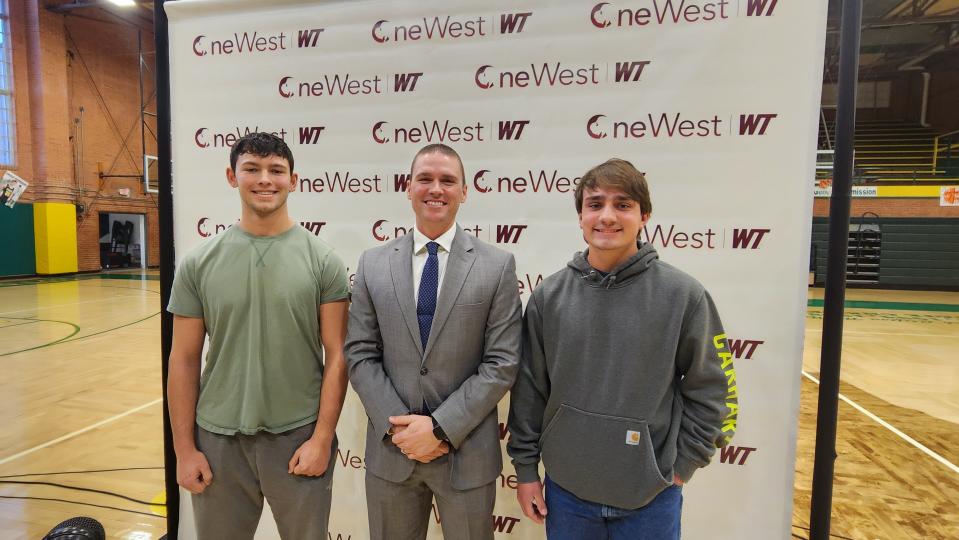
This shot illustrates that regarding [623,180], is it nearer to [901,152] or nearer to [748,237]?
[748,237]

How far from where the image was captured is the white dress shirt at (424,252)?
1662mm

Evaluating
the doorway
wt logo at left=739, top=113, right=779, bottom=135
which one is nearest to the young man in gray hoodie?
wt logo at left=739, top=113, right=779, bottom=135

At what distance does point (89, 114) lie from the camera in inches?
565

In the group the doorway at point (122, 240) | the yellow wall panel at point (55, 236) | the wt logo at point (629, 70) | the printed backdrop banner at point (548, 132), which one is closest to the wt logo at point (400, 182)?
the printed backdrop banner at point (548, 132)

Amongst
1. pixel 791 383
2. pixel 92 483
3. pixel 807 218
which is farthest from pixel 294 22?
pixel 92 483

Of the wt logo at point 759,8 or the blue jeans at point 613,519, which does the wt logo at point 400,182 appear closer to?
the blue jeans at point 613,519

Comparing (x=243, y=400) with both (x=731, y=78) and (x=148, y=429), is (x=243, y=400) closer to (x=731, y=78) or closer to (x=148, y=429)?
(x=731, y=78)

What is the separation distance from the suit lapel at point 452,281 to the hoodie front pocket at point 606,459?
457 mm

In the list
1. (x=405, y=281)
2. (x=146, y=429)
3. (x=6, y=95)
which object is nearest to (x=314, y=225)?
(x=405, y=281)

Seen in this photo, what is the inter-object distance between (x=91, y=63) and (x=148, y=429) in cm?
1566

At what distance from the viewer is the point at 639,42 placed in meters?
2.06

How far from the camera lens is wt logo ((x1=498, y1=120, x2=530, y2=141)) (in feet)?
7.19

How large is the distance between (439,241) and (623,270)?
2.05 feet

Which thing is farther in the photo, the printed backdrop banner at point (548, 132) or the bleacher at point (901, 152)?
the bleacher at point (901, 152)
